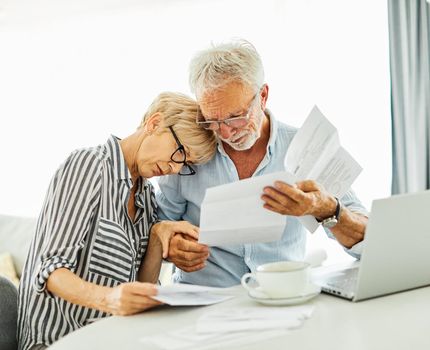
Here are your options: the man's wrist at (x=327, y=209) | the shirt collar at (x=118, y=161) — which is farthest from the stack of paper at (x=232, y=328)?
the shirt collar at (x=118, y=161)

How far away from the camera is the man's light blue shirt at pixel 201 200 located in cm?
213

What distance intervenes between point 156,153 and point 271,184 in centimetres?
50

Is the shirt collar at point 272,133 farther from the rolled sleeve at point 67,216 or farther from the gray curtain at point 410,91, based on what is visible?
the gray curtain at point 410,91

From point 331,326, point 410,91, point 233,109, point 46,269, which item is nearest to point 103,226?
point 46,269

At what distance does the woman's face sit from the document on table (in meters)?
0.48

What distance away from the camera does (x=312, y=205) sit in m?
1.70

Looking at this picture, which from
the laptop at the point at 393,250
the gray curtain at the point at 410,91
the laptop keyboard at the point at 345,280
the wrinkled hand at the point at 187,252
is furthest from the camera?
the gray curtain at the point at 410,91

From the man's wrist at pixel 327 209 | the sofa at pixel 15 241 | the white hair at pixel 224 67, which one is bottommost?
the sofa at pixel 15 241

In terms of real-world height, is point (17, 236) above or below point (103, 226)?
below

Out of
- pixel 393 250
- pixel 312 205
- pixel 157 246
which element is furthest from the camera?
pixel 157 246

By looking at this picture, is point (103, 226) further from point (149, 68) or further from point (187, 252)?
point (149, 68)

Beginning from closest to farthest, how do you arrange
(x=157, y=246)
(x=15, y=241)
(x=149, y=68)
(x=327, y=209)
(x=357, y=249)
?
(x=327, y=209) → (x=357, y=249) → (x=157, y=246) → (x=15, y=241) → (x=149, y=68)

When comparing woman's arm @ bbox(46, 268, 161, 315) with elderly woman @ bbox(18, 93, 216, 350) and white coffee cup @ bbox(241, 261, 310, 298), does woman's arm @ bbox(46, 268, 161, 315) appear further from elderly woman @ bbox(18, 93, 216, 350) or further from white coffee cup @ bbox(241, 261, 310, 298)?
white coffee cup @ bbox(241, 261, 310, 298)

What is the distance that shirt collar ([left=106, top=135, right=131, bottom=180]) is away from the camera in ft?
6.34
